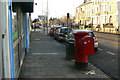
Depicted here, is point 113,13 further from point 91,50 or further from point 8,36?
point 8,36

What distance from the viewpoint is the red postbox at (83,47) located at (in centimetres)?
671

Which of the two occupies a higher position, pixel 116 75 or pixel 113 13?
pixel 113 13

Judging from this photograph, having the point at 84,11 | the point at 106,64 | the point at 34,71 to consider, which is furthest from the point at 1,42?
the point at 84,11

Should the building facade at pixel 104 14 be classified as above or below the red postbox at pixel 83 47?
above

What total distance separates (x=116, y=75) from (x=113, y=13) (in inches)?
1922

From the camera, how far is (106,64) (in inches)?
313

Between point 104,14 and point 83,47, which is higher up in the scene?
point 104,14

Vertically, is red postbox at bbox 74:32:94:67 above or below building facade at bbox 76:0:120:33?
below

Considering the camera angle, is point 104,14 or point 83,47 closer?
point 83,47

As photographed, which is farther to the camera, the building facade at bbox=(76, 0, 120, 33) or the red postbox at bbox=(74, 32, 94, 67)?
the building facade at bbox=(76, 0, 120, 33)

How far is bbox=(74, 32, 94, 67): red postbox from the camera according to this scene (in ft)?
22.0

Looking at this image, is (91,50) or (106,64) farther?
(106,64)

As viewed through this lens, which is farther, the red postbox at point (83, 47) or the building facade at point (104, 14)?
the building facade at point (104, 14)

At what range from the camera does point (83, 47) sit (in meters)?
6.74
